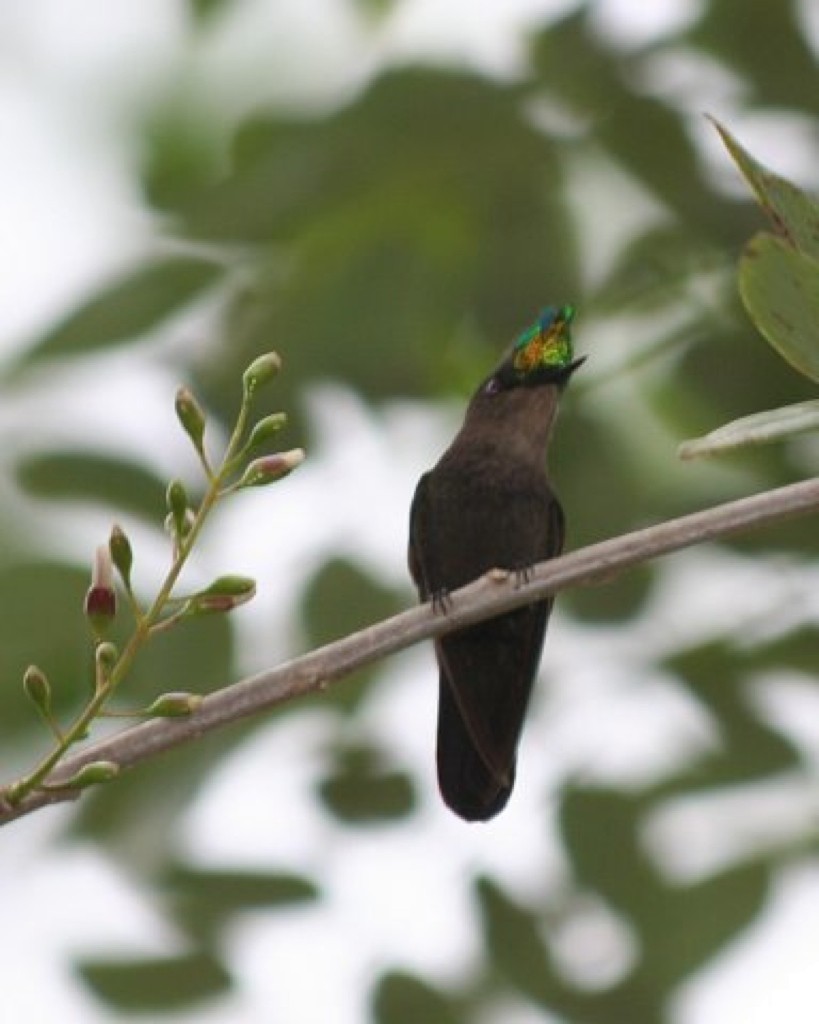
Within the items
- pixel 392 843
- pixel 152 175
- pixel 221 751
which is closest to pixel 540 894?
pixel 392 843

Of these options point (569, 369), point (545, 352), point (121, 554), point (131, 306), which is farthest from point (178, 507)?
point (569, 369)

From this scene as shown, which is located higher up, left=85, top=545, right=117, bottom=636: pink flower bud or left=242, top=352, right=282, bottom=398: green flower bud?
left=242, top=352, right=282, bottom=398: green flower bud

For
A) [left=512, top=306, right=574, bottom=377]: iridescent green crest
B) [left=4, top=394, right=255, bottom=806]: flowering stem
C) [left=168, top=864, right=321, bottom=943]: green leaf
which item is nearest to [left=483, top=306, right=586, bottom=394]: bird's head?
[left=512, top=306, right=574, bottom=377]: iridescent green crest

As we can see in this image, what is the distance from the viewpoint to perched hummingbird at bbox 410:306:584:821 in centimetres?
330

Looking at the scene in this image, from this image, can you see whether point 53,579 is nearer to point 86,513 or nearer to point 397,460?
point 86,513

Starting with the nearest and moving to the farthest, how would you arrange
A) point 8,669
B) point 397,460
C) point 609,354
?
point 8,669 < point 609,354 < point 397,460

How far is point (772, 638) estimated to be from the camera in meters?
3.17

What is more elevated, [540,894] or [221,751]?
[221,751]

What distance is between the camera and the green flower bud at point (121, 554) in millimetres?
2135

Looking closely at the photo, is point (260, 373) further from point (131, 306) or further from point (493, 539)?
point (493, 539)

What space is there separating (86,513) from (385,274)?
576mm

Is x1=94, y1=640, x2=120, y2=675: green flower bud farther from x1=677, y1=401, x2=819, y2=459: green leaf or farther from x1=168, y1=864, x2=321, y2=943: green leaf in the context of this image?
x1=168, y1=864, x2=321, y2=943: green leaf

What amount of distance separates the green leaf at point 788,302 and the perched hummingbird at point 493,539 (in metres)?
1.41

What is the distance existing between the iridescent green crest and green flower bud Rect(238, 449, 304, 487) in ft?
3.87
